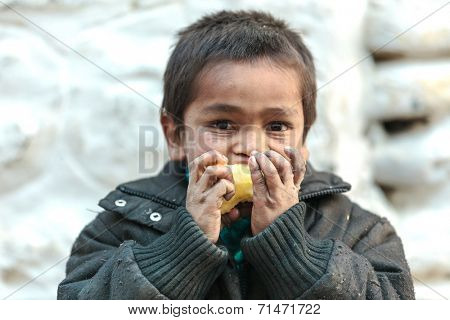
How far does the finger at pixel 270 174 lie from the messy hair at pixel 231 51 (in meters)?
0.20

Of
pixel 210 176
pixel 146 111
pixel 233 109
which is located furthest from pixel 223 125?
pixel 146 111

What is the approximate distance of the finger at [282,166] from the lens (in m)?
1.05

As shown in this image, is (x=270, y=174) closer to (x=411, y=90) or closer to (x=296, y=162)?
(x=296, y=162)

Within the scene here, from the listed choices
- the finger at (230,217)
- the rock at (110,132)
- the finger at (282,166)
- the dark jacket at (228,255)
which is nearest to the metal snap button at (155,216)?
the dark jacket at (228,255)

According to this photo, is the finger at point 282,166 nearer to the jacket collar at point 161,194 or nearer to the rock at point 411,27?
the jacket collar at point 161,194

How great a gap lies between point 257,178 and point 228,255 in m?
0.12

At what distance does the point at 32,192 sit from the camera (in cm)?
155

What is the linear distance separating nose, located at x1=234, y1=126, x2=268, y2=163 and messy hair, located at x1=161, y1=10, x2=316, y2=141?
123mm

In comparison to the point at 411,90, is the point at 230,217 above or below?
below

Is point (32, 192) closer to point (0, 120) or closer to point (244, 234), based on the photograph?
point (0, 120)

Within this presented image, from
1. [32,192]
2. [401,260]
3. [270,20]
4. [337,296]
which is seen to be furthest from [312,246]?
[32,192]

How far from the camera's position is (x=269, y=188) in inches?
41.5

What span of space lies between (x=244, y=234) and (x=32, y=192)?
2.02ft

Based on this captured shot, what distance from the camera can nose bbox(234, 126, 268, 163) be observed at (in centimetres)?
111
